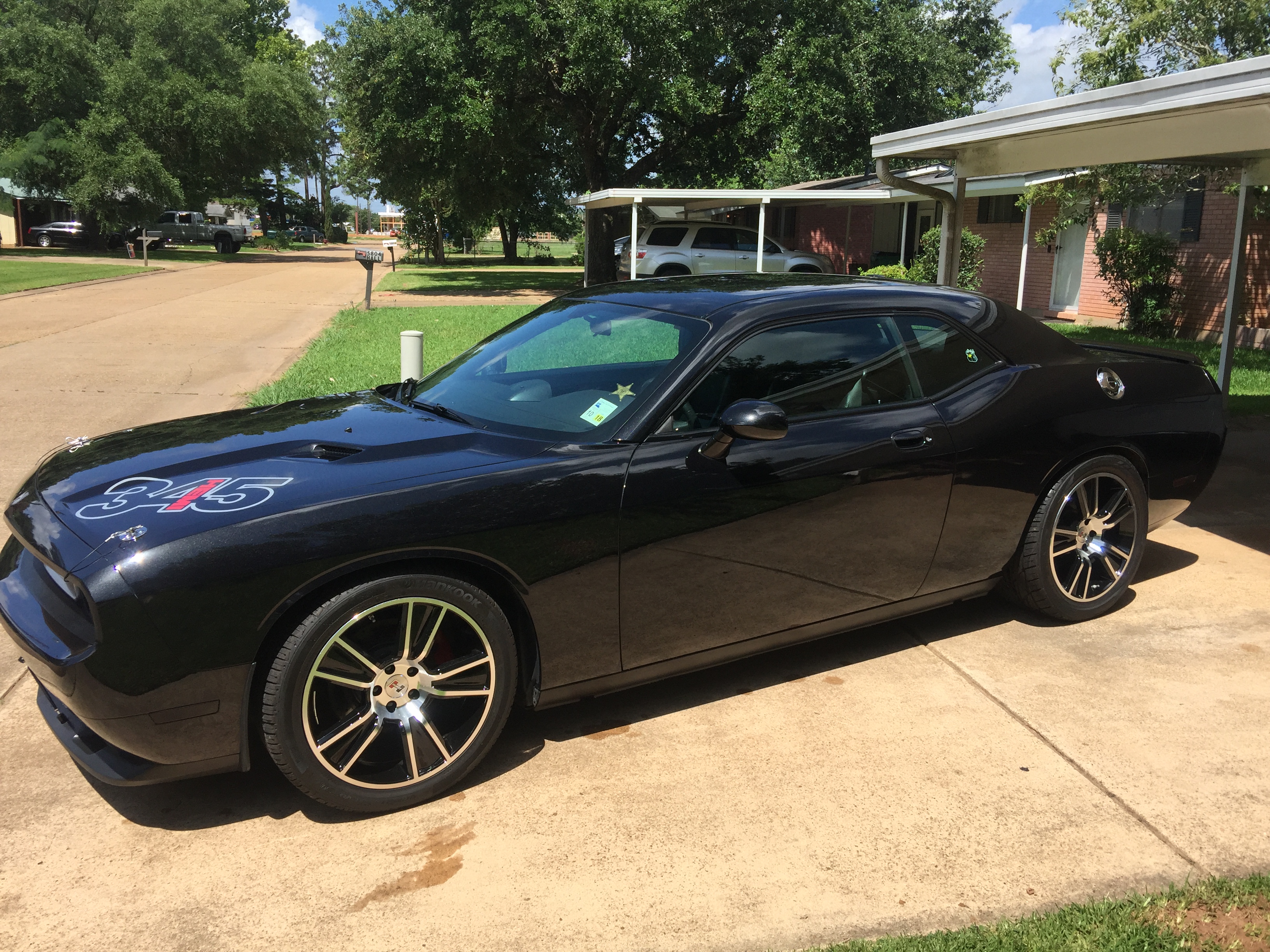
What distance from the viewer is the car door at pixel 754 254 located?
76.8ft

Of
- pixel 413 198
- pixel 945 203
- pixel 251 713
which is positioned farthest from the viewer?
pixel 413 198

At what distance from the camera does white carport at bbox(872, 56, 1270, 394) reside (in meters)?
5.57

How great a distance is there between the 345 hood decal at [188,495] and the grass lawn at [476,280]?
908 inches

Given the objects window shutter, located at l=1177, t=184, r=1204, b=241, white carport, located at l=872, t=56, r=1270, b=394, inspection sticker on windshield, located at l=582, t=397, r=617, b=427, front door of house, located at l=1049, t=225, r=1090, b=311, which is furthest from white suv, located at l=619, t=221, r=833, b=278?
inspection sticker on windshield, located at l=582, t=397, r=617, b=427

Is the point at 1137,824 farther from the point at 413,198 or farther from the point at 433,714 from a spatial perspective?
the point at 413,198

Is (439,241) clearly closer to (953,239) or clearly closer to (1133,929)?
(953,239)

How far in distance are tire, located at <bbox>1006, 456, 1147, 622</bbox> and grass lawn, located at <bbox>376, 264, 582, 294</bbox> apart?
21.9m

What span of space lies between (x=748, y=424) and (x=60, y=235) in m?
47.6

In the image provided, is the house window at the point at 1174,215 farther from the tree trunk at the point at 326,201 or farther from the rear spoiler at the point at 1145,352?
the tree trunk at the point at 326,201

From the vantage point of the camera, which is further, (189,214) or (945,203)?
(189,214)

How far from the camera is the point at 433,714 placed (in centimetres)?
318

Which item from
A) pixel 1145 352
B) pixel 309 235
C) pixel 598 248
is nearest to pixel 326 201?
pixel 309 235

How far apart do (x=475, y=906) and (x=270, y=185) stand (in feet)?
312

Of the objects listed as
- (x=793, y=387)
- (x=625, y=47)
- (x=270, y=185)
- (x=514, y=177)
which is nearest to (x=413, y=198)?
(x=514, y=177)
